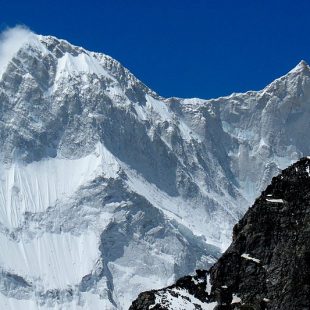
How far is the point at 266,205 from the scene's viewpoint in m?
129

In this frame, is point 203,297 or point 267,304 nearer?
point 267,304

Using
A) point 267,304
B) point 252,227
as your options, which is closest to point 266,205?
point 252,227

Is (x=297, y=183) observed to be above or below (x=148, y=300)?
above

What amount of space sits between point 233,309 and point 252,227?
10347mm

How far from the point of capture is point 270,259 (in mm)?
125438

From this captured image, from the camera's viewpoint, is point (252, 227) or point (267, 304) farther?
point (252, 227)

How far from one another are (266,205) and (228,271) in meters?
8.01

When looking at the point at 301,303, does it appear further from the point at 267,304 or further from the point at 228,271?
the point at 228,271

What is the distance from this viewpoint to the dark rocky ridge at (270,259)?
120875 millimetres

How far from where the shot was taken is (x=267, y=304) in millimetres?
121438

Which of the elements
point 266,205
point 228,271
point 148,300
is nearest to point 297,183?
point 266,205

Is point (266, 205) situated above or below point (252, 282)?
above

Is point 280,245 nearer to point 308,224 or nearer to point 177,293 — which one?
point 308,224

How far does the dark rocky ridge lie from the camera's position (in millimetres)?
120875
